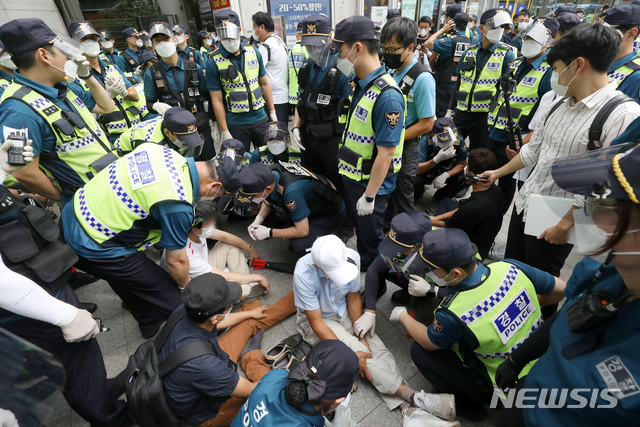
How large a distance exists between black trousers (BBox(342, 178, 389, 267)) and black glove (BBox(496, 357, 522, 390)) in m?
1.46

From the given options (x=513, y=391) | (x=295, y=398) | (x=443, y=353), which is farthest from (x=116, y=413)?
(x=513, y=391)

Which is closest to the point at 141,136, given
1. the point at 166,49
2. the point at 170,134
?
the point at 170,134

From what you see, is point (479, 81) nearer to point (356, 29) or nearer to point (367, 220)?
point (356, 29)

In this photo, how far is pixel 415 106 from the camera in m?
2.81


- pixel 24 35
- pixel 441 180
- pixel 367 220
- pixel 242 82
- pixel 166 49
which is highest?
pixel 24 35

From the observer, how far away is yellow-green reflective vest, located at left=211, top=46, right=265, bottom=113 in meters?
3.83

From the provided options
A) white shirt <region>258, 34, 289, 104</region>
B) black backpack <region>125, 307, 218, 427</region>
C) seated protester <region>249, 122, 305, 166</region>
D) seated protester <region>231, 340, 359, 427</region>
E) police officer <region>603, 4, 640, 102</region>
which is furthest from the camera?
white shirt <region>258, 34, 289, 104</region>

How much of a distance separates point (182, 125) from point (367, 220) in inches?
72.9

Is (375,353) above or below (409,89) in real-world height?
below

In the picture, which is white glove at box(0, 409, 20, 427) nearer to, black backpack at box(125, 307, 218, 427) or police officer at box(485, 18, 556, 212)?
black backpack at box(125, 307, 218, 427)

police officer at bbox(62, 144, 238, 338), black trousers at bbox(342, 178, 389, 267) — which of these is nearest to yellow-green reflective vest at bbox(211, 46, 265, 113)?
black trousers at bbox(342, 178, 389, 267)

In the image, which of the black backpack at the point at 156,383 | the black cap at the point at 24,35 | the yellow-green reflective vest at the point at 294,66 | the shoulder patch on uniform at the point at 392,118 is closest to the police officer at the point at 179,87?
the yellow-green reflective vest at the point at 294,66

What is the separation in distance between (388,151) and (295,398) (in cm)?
169

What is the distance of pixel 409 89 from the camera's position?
9.28 ft
